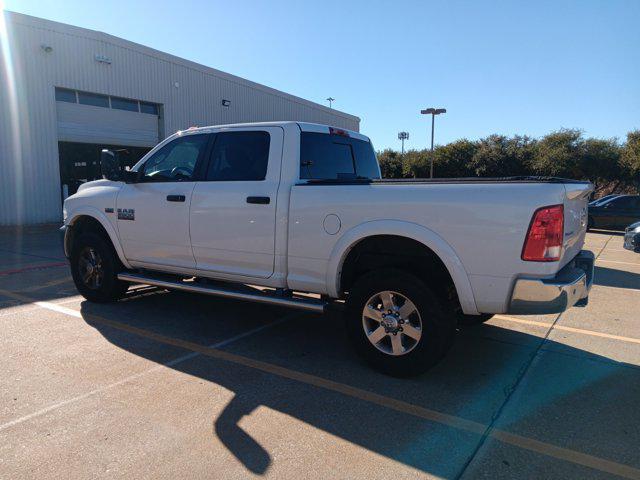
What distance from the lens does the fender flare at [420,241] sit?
3.50 m

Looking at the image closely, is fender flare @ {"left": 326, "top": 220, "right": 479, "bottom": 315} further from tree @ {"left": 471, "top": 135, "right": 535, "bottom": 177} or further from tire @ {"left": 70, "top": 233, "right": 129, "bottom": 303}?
tree @ {"left": 471, "top": 135, "right": 535, "bottom": 177}

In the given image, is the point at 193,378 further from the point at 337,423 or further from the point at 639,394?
the point at 639,394

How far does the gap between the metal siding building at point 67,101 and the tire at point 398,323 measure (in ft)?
46.4

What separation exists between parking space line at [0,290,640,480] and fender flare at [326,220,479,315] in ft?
2.70

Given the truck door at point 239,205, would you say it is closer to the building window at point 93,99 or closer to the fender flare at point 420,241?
the fender flare at point 420,241

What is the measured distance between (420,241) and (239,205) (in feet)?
5.95

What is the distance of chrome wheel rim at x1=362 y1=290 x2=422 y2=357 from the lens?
379cm

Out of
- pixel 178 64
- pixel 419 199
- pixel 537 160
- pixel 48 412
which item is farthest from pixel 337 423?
pixel 537 160

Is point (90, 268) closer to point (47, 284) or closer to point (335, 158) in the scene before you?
point (47, 284)

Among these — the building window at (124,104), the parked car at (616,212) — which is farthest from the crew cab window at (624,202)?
the building window at (124,104)

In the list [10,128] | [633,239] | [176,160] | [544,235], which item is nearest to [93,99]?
[10,128]

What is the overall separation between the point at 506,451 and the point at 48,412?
9.79 ft

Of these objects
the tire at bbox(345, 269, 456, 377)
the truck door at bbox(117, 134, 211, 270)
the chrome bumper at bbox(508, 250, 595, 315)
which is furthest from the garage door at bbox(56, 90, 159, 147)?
the chrome bumper at bbox(508, 250, 595, 315)

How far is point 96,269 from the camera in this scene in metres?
5.86
